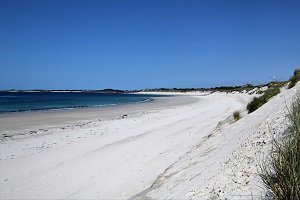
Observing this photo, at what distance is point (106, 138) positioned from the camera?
14477mm

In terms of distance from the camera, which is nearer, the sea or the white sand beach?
the white sand beach

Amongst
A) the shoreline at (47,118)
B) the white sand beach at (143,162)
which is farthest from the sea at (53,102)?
the white sand beach at (143,162)

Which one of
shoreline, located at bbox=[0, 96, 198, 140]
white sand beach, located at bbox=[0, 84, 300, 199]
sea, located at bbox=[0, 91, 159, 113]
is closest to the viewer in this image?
white sand beach, located at bbox=[0, 84, 300, 199]

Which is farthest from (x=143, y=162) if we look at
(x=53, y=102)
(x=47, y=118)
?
(x=53, y=102)

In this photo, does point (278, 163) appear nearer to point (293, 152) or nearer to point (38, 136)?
point (293, 152)

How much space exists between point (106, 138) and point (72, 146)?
79.4 inches

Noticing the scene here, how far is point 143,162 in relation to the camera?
32.0ft

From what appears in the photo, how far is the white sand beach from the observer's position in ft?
16.3

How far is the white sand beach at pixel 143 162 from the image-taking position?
4.98 m

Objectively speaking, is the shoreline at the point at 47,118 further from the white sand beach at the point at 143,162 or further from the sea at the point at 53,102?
the sea at the point at 53,102

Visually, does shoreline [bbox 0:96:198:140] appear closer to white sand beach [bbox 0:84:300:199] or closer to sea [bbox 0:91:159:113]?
white sand beach [bbox 0:84:300:199]

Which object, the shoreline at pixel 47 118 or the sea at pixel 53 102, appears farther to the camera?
the sea at pixel 53 102

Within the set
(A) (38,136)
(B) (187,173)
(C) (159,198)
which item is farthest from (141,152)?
(A) (38,136)

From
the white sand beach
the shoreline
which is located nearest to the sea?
the shoreline
